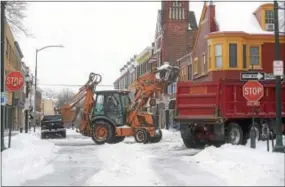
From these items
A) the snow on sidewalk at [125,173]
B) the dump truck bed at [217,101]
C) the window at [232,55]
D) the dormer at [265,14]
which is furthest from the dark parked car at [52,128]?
the snow on sidewalk at [125,173]

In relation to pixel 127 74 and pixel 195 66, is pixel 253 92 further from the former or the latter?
pixel 127 74

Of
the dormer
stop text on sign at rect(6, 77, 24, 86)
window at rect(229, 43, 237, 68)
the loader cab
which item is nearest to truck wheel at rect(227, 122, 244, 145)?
the loader cab

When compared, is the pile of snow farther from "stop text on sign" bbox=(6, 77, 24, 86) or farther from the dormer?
the dormer

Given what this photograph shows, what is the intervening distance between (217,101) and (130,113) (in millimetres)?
7446

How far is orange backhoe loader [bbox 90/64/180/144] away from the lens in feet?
94.4

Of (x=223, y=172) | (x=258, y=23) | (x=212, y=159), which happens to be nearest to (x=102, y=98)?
(x=212, y=159)

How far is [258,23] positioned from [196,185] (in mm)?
32991

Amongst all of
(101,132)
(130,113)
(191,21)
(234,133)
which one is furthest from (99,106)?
(191,21)

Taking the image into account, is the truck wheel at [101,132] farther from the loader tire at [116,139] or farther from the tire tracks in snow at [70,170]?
the tire tracks in snow at [70,170]

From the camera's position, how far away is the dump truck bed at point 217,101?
2298 centimetres

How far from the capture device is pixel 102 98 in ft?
98.1

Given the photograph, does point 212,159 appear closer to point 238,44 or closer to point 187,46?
point 238,44

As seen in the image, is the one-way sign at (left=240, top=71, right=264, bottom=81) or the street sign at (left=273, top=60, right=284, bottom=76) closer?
the street sign at (left=273, top=60, right=284, bottom=76)

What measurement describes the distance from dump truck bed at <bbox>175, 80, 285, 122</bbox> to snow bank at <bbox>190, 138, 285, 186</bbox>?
3516 mm
